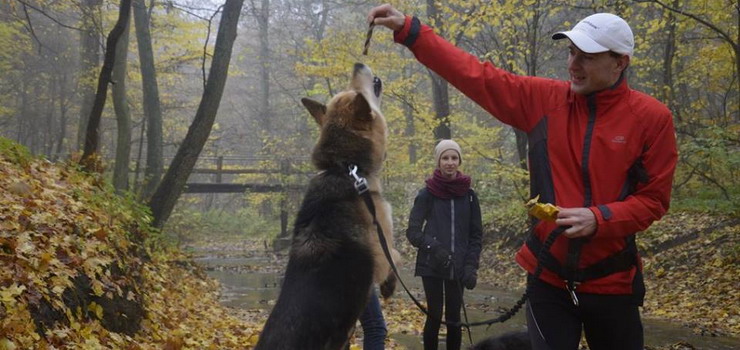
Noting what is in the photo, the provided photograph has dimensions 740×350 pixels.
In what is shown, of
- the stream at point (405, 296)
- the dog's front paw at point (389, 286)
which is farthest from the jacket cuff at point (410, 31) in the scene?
the stream at point (405, 296)

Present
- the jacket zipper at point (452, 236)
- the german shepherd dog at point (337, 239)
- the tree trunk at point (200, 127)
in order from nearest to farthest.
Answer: the german shepherd dog at point (337, 239) → the jacket zipper at point (452, 236) → the tree trunk at point (200, 127)

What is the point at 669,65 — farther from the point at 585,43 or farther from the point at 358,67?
the point at 585,43

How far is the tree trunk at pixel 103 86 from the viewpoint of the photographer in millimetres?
10203

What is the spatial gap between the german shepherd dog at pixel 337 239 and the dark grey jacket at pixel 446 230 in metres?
1.71

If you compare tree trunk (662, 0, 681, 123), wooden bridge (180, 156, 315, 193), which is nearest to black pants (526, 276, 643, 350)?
tree trunk (662, 0, 681, 123)

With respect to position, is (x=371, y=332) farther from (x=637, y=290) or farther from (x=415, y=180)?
(x=415, y=180)

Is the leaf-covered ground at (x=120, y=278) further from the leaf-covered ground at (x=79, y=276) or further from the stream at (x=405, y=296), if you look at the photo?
the stream at (x=405, y=296)

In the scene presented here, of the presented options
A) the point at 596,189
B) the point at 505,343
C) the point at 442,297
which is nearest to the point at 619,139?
the point at 596,189

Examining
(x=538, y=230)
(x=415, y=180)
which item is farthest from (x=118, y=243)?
(x=415, y=180)

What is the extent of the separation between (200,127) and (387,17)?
916cm

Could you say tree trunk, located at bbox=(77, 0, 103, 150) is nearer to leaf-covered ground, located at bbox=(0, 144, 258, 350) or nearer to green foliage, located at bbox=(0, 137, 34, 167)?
green foliage, located at bbox=(0, 137, 34, 167)

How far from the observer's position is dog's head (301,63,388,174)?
4.43 m

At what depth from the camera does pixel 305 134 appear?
1257 inches

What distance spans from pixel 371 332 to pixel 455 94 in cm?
2249
